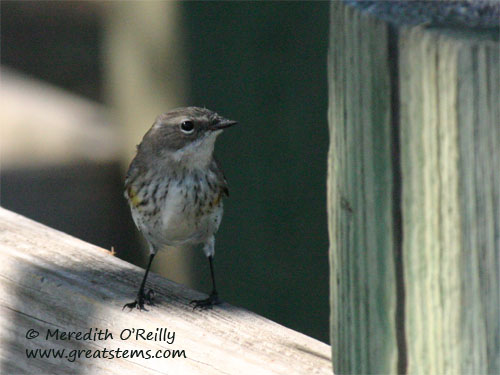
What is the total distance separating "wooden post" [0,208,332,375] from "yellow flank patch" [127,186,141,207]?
126cm

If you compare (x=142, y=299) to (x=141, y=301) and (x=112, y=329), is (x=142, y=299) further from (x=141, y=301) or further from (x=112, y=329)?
(x=112, y=329)

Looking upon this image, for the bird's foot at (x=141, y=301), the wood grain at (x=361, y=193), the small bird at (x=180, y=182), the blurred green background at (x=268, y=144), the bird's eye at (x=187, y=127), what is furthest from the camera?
the blurred green background at (x=268, y=144)

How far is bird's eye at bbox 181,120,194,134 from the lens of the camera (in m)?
3.77

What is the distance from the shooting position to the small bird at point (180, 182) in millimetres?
3656

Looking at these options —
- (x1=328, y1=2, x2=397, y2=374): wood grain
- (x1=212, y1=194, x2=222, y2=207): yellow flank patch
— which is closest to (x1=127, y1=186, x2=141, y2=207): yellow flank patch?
(x1=212, y1=194, x2=222, y2=207): yellow flank patch

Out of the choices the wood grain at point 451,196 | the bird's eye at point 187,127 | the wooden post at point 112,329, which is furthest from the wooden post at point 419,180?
the bird's eye at point 187,127

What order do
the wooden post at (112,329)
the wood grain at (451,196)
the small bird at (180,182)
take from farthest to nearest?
the small bird at (180,182)
the wooden post at (112,329)
the wood grain at (451,196)

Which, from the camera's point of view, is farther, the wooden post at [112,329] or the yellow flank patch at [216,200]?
the yellow flank patch at [216,200]

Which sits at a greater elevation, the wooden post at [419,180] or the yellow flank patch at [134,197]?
the wooden post at [419,180]

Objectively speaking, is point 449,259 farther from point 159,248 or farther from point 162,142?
point 159,248

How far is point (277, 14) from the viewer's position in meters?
4.86

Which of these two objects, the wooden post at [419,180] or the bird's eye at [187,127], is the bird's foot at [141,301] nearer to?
the wooden post at [419,180]

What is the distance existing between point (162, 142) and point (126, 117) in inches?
80.0

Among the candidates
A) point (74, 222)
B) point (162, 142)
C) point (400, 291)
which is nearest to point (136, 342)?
point (400, 291)
